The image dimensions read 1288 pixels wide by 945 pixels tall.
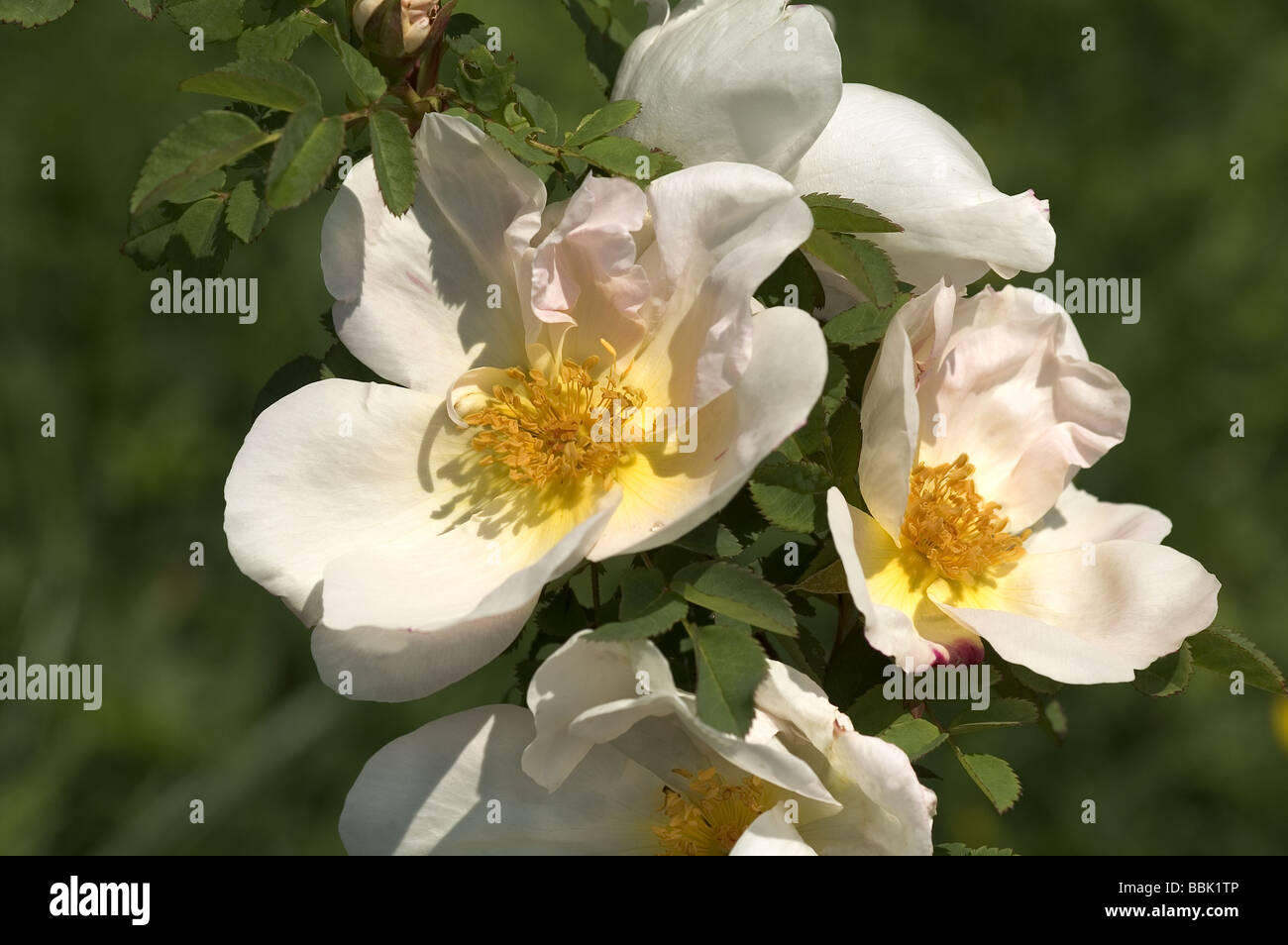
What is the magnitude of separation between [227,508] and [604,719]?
38cm

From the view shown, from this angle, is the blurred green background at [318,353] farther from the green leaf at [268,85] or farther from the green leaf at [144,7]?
the green leaf at [268,85]

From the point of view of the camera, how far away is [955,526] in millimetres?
1342

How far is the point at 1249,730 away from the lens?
294 cm

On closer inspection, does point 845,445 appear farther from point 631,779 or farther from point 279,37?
point 279,37

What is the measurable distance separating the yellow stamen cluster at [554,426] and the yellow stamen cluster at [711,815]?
1.01 ft

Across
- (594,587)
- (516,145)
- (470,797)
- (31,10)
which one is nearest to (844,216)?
(516,145)

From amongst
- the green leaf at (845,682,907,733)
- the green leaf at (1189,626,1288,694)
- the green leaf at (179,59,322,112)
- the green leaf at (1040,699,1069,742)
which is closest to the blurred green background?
the green leaf at (1040,699,1069,742)

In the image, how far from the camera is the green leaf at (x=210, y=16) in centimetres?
130

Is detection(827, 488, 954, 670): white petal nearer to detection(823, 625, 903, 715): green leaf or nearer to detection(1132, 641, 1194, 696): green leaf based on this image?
detection(823, 625, 903, 715): green leaf

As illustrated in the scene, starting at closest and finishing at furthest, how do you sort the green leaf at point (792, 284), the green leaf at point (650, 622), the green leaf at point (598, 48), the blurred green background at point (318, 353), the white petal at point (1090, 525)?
the green leaf at point (650, 622)
the green leaf at point (792, 284)
the white petal at point (1090, 525)
the green leaf at point (598, 48)
the blurred green background at point (318, 353)

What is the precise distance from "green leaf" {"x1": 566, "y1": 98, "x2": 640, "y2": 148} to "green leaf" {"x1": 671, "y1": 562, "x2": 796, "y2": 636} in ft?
1.30

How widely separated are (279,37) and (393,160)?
226 millimetres

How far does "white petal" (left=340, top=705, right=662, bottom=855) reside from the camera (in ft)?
3.97

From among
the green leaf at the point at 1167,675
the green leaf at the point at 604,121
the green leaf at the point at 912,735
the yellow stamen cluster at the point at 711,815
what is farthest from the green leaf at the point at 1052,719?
the green leaf at the point at 604,121
